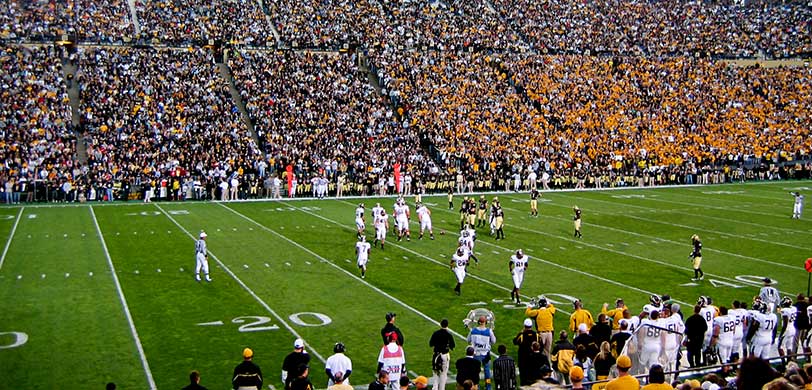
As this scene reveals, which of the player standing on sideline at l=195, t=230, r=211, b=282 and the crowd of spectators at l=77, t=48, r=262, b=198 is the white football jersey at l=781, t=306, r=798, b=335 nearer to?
the player standing on sideline at l=195, t=230, r=211, b=282

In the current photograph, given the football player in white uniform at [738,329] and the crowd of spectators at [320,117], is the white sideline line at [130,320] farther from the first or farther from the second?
the crowd of spectators at [320,117]

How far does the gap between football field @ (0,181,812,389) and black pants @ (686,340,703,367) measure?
3.04m

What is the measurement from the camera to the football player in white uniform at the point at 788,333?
43.4ft

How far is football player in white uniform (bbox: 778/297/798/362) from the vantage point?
1324 centimetres

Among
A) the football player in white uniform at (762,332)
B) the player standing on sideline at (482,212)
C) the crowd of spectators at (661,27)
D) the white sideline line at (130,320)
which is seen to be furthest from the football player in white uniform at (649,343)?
the crowd of spectators at (661,27)

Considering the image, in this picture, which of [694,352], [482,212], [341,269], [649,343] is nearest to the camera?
[649,343]

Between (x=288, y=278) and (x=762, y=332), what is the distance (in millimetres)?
10941

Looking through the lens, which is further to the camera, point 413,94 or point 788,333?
point 413,94

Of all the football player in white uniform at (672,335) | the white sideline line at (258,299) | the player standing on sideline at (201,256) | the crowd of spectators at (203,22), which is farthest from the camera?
the crowd of spectators at (203,22)

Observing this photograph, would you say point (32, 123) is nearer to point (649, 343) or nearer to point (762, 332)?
point (649, 343)

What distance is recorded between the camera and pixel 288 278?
19922 mm

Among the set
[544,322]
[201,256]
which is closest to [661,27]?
[201,256]

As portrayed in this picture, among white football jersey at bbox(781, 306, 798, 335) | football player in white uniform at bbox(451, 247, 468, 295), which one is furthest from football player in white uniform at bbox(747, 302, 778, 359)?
football player in white uniform at bbox(451, 247, 468, 295)

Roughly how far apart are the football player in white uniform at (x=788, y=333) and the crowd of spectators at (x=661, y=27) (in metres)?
45.4
